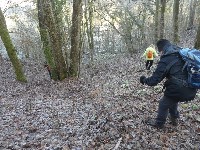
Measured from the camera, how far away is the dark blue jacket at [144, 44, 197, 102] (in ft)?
21.7

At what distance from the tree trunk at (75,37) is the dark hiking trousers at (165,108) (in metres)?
9.79

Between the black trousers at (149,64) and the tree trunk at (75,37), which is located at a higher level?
the tree trunk at (75,37)

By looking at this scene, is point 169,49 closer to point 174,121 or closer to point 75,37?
point 174,121

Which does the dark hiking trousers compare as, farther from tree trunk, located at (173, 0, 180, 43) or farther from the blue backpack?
tree trunk, located at (173, 0, 180, 43)

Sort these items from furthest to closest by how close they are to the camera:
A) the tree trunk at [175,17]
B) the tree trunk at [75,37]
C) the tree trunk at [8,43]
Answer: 1. the tree trunk at [175,17]
2. the tree trunk at [75,37]
3. the tree trunk at [8,43]

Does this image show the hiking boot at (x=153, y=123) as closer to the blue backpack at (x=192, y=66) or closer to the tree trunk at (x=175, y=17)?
the blue backpack at (x=192, y=66)

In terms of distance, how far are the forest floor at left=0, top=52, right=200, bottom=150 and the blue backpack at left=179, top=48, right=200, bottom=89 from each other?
1487 mm

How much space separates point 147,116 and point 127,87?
16.6ft

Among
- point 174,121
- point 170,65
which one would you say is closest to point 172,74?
point 170,65

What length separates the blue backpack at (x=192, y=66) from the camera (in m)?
6.36

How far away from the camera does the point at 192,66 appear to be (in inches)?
252

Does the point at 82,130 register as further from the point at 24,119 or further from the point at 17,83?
the point at 17,83

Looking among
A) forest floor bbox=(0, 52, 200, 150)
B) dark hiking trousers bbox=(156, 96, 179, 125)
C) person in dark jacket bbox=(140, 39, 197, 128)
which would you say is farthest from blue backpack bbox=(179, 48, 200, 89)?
forest floor bbox=(0, 52, 200, 150)

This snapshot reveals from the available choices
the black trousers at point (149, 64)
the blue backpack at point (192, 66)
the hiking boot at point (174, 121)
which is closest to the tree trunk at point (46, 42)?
the black trousers at point (149, 64)
